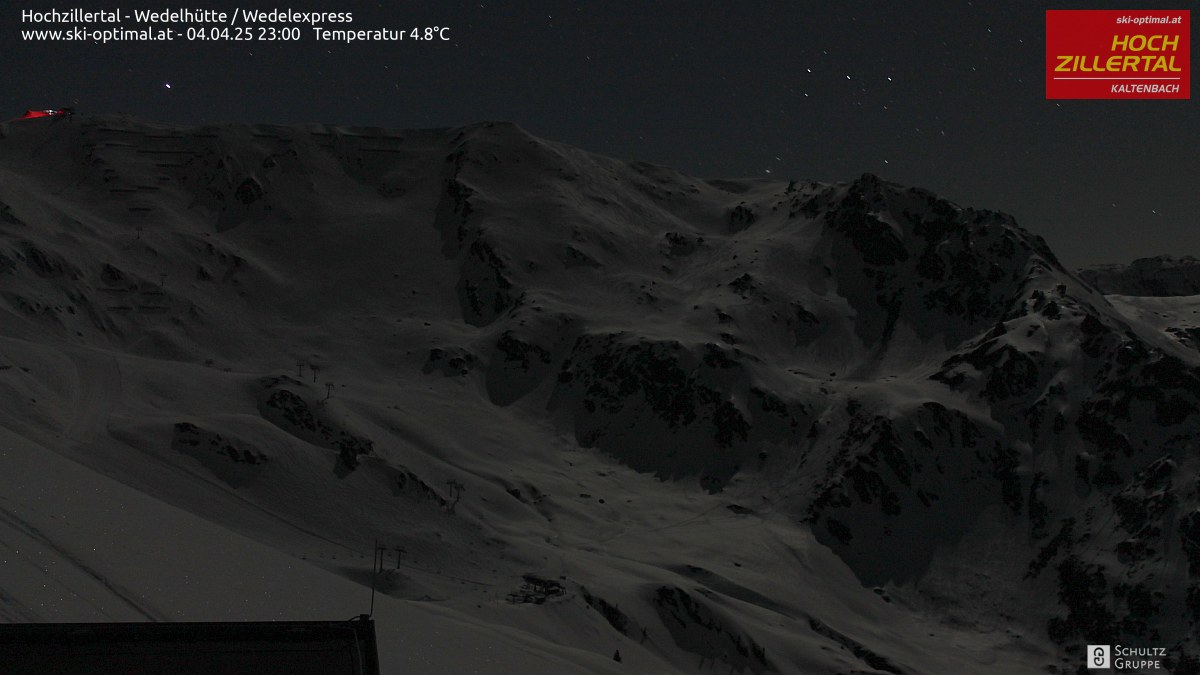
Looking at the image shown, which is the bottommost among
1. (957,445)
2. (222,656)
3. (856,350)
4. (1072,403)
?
(222,656)

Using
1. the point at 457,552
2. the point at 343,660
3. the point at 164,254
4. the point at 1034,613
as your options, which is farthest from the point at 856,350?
the point at 343,660

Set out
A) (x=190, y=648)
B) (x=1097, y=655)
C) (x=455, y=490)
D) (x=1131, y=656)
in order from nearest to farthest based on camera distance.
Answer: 1. (x=190, y=648)
2. (x=455, y=490)
3. (x=1097, y=655)
4. (x=1131, y=656)

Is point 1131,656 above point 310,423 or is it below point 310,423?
below

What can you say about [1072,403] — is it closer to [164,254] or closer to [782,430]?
[782,430]

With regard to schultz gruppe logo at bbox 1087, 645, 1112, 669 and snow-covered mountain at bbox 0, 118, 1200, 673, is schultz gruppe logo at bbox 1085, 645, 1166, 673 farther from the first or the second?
snow-covered mountain at bbox 0, 118, 1200, 673

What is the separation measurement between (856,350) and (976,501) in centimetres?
4413

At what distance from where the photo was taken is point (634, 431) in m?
159

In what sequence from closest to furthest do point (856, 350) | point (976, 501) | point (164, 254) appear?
1. point (976, 501)
2. point (164, 254)
3. point (856, 350)

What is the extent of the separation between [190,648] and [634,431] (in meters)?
149

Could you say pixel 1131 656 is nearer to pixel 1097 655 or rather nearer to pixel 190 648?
pixel 1097 655

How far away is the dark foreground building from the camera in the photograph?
1039 cm

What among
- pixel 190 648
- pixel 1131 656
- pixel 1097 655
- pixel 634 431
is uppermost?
pixel 634 431

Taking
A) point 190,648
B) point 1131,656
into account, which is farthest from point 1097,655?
point 190,648

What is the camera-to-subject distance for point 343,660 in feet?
36.0
